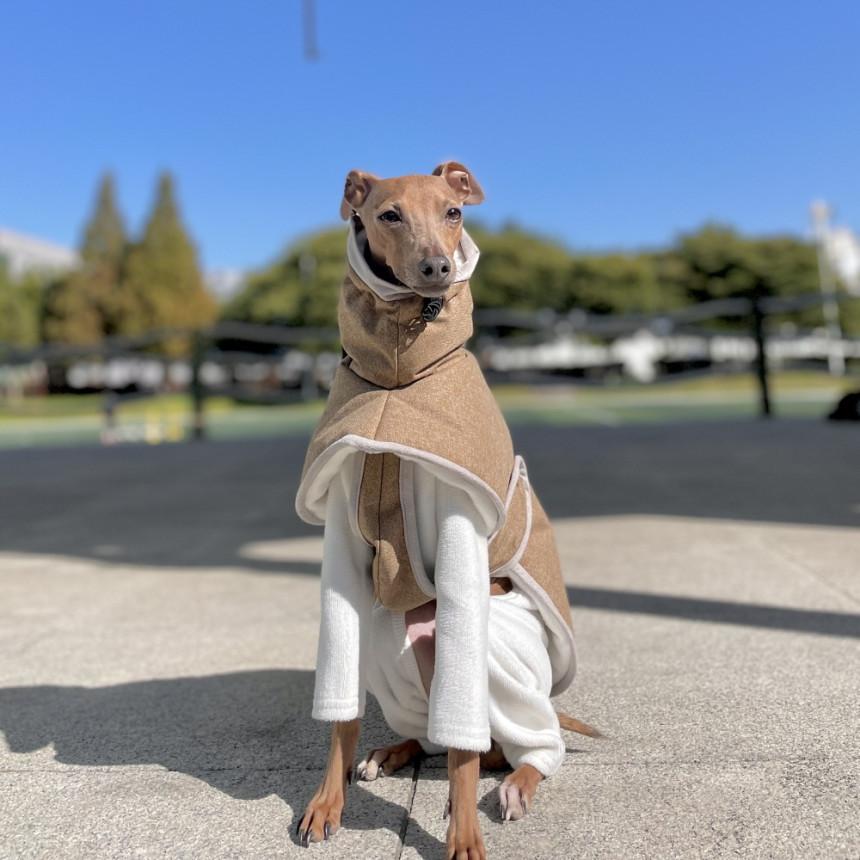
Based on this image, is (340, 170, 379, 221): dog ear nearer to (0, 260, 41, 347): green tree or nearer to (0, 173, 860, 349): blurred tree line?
(0, 173, 860, 349): blurred tree line

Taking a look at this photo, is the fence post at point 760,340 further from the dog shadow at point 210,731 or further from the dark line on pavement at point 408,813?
the dark line on pavement at point 408,813

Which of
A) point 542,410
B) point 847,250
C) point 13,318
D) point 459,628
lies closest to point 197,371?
point 459,628

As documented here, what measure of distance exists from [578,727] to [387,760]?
48cm

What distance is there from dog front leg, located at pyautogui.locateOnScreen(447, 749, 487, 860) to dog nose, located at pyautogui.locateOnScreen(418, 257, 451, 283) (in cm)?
94

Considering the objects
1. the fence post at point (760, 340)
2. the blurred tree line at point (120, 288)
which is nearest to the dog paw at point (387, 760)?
the fence post at point (760, 340)

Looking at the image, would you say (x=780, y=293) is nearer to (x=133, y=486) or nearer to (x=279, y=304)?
(x=279, y=304)

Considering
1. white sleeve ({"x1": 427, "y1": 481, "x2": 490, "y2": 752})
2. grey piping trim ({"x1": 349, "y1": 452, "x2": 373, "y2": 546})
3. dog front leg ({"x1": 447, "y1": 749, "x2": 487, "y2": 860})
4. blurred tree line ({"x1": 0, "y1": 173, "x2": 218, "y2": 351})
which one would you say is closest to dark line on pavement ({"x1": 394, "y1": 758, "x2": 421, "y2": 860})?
dog front leg ({"x1": 447, "y1": 749, "x2": 487, "y2": 860})

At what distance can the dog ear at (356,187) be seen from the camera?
6.10 feet

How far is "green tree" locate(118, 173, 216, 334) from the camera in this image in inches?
2085

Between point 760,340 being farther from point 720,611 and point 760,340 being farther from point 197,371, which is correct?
point 720,611

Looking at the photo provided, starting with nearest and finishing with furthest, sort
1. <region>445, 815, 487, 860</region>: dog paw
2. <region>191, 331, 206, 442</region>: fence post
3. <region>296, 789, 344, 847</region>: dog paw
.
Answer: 1. <region>445, 815, 487, 860</region>: dog paw
2. <region>296, 789, 344, 847</region>: dog paw
3. <region>191, 331, 206, 442</region>: fence post

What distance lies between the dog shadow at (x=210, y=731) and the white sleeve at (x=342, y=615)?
0.27 metres

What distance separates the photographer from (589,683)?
2588 mm

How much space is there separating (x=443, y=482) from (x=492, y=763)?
2.55 feet
